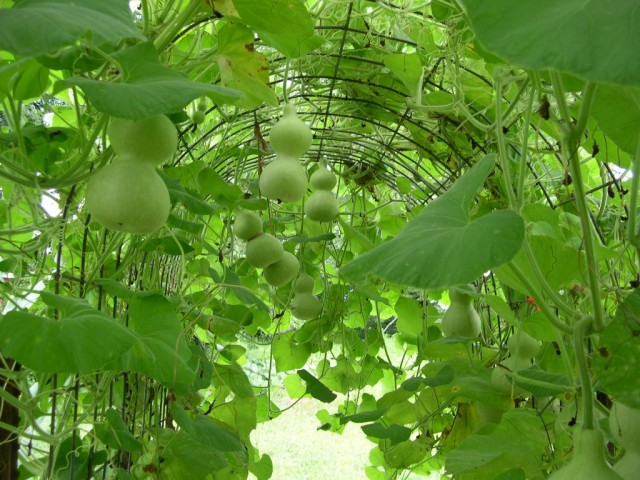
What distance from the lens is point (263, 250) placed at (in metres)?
1.16

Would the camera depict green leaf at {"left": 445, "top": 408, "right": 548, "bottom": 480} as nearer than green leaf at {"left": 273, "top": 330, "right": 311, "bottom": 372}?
Yes

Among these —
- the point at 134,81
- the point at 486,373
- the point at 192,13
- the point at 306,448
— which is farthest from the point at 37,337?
the point at 306,448

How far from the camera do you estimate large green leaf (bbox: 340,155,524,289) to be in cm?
37

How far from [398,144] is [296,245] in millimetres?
354

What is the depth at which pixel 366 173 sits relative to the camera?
1491mm

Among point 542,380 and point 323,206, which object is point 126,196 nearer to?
point 542,380

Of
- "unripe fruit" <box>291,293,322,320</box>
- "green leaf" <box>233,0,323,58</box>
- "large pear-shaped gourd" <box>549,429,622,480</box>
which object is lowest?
"large pear-shaped gourd" <box>549,429,622,480</box>

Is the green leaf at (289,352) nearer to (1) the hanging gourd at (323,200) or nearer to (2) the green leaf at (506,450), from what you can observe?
(1) the hanging gourd at (323,200)

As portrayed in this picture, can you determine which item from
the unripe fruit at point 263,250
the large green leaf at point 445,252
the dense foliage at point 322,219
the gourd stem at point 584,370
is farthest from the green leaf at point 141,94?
the unripe fruit at point 263,250

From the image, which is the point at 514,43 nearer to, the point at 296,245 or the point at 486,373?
the point at 486,373

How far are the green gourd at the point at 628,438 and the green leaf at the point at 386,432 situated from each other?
19.1 inches

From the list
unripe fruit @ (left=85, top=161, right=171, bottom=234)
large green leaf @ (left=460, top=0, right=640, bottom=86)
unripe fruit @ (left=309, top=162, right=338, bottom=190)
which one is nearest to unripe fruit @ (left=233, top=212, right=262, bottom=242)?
unripe fruit @ (left=309, top=162, right=338, bottom=190)

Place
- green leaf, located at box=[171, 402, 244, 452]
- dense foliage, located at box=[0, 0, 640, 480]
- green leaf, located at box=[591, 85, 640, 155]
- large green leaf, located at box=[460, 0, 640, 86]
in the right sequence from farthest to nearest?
green leaf, located at box=[171, 402, 244, 452] → green leaf, located at box=[591, 85, 640, 155] → dense foliage, located at box=[0, 0, 640, 480] → large green leaf, located at box=[460, 0, 640, 86]

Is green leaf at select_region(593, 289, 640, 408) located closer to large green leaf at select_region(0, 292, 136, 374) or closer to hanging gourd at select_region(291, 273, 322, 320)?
large green leaf at select_region(0, 292, 136, 374)
